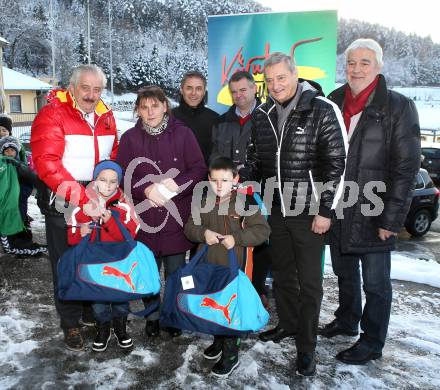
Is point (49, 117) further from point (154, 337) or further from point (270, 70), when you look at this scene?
point (154, 337)

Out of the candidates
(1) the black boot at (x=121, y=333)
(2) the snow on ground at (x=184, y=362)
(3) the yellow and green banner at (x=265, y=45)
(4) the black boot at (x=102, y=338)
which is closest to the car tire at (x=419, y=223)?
(2) the snow on ground at (x=184, y=362)

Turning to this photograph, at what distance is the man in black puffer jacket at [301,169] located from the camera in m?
2.75

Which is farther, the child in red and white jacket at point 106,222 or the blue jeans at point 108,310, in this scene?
the blue jeans at point 108,310

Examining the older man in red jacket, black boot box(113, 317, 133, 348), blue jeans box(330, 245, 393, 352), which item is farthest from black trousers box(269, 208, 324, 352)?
the older man in red jacket

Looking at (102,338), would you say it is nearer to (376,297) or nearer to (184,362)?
(184,362)

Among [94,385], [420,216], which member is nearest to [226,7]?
[420,216]

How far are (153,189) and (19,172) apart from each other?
2.98 m

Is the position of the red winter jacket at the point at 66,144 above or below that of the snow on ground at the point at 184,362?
above

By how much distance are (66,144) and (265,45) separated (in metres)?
2.72

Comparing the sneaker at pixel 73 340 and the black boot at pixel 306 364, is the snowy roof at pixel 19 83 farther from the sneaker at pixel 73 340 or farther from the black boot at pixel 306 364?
the black boot at pixel 306 364

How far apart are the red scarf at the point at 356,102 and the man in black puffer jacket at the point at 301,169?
0.34 meters

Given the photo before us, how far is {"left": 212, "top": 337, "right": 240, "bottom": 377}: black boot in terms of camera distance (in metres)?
2.91

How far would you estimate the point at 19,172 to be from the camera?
204 inches

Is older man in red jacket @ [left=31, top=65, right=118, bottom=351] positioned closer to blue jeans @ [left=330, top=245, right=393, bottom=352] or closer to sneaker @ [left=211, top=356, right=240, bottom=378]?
sneaker @ [left=211, top=356, right=240, bottom=378]
